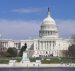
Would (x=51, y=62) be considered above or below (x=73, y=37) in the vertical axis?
below

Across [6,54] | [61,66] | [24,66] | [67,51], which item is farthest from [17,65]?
[67,51]

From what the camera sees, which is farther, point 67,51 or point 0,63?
point 67,51

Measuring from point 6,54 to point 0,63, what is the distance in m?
41.9

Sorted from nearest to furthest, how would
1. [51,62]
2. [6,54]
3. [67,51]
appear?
[51,62], [6,54], [67,51]

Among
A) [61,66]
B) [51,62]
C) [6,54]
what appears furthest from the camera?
[6,54]

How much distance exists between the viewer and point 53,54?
199875mm

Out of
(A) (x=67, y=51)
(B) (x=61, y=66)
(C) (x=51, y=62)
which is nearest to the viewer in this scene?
(B) (x=61, y=66)

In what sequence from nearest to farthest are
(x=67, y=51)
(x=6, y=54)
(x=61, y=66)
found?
(x=61, y=66) → (x=6, y=54) → (x=67, y=51)

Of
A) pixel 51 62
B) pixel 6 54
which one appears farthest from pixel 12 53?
pixel 51 62

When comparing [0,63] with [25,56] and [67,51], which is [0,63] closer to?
[25,56]

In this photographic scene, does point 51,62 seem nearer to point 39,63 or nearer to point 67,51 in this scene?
point 39,63

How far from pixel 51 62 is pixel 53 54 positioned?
210 feet

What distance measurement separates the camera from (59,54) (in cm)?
19838

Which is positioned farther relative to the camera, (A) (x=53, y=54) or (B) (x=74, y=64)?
(A) (x=53, y=54)
